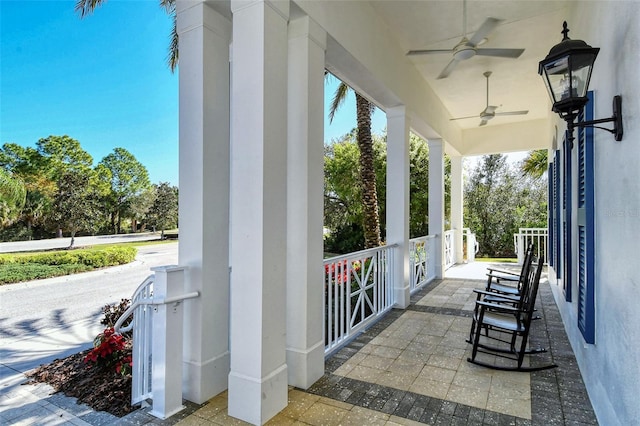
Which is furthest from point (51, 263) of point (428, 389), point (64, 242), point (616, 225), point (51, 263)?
point (616, 225)

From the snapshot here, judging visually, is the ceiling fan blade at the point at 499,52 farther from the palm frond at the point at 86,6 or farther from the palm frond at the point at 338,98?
the palm frond at the point at 86,6

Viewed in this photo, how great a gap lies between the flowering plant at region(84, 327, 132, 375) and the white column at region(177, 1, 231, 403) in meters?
1.19

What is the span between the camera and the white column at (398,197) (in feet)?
15.8

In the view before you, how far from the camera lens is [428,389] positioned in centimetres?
252

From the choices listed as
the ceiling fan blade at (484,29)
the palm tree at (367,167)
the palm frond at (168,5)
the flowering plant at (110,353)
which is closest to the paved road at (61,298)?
the flowering plant at (110,353)

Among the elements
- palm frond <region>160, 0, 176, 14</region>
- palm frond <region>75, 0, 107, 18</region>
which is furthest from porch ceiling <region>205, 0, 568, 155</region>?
palm frond <region>75, 0, 107, 18</region>

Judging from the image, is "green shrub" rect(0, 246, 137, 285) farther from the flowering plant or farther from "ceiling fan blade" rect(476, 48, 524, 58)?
"ceiling fan blade" rect(476, 48, 524, 58)

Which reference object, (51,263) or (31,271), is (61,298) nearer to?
(31,271)

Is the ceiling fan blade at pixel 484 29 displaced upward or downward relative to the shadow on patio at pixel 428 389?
upward

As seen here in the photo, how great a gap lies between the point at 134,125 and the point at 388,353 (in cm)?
1853

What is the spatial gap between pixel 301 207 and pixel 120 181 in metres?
18.7

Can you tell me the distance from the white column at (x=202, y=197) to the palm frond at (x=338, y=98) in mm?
5740

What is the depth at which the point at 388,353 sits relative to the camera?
127 inches

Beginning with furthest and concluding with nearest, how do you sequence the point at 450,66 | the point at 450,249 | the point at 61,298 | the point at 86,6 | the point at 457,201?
1. the point at 457,201
2. the point at 450,249
3. the point at 61,298
4. the point at 86,6
5. the point at 450,66
